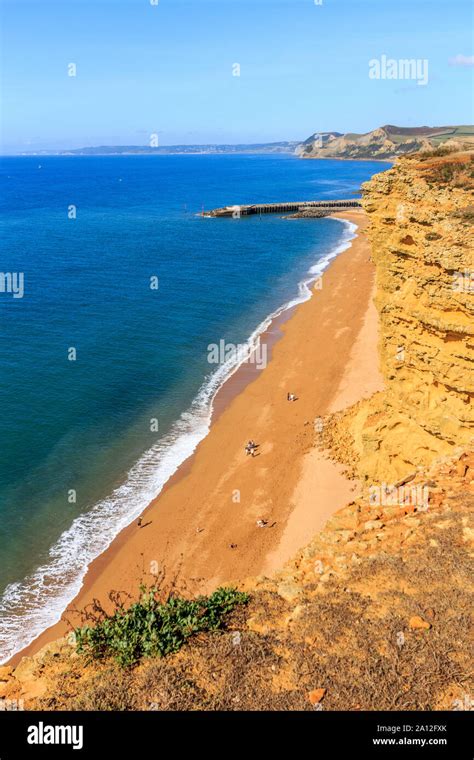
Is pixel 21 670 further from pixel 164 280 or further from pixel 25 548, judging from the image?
pixel 164 280

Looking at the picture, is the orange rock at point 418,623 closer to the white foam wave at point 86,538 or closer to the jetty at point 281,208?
the white foam wave at point 86,538

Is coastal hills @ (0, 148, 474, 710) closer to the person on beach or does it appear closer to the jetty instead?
the person on beach

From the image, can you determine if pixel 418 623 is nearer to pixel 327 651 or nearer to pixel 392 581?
pixel 392 581

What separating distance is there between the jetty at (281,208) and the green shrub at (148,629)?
9925cm

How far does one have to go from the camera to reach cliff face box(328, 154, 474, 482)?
1659 centimetres

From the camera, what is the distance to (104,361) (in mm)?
39094

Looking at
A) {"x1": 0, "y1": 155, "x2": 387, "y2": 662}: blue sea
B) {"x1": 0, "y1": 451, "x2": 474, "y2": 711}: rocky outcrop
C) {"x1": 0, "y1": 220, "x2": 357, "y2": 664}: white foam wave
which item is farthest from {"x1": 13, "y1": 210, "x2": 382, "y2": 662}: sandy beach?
{"x1": 0, "y1": 451, "x2": 474, "y2": 711}: rocky outcrop

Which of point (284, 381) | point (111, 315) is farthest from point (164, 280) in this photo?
point (284, 381)

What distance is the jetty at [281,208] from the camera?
106 m

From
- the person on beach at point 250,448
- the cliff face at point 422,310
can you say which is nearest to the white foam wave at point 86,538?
the person on beach at point 250,448

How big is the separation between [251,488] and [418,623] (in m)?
15.8

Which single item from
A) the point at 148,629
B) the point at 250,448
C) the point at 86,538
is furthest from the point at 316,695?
the point at 250,448

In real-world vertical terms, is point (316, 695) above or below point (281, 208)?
below

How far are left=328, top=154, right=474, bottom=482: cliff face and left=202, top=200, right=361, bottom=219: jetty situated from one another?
87.3 metres
